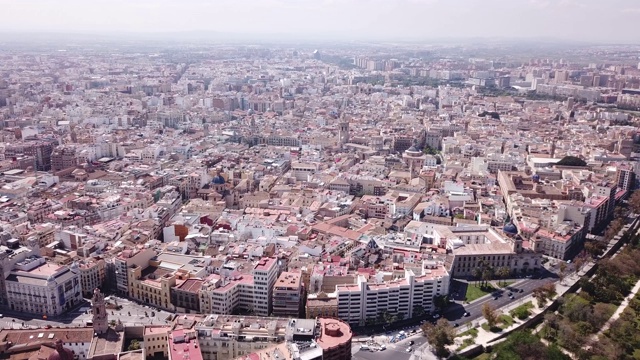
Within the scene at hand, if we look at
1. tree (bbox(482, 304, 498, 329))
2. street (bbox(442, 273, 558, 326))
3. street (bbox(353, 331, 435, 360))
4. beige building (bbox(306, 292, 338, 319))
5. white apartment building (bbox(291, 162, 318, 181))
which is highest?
white apartment building (bbox(291, 162, 318, 181))

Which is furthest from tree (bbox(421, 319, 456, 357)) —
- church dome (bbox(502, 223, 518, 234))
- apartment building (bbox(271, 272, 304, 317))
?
church dome (bbox(502, 223, 518, 234))

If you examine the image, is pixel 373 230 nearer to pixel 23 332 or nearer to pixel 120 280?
pixel 120 280

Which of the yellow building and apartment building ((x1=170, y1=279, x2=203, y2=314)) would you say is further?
the yellow building

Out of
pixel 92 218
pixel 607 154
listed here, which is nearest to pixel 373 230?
pixel 92 218

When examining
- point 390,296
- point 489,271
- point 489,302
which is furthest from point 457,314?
point 489,271

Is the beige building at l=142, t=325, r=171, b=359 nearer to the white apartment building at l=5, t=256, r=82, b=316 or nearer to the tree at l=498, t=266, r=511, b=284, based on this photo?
the white apartment building at l=5, t=256, r=82, b=316

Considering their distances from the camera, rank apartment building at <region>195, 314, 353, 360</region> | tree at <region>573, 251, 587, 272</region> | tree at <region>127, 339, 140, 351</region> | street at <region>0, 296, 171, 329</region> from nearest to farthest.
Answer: apartment building at <region>195, 314, 353, 360</region> → tree at <region>127, 339, 140, 351</region> → street at <region>0, 296, 171, 329</region> → tree at <region>573, 251, 587, 272</region>

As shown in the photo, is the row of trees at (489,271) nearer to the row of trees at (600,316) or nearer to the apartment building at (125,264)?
the row of trees at (600,316)
